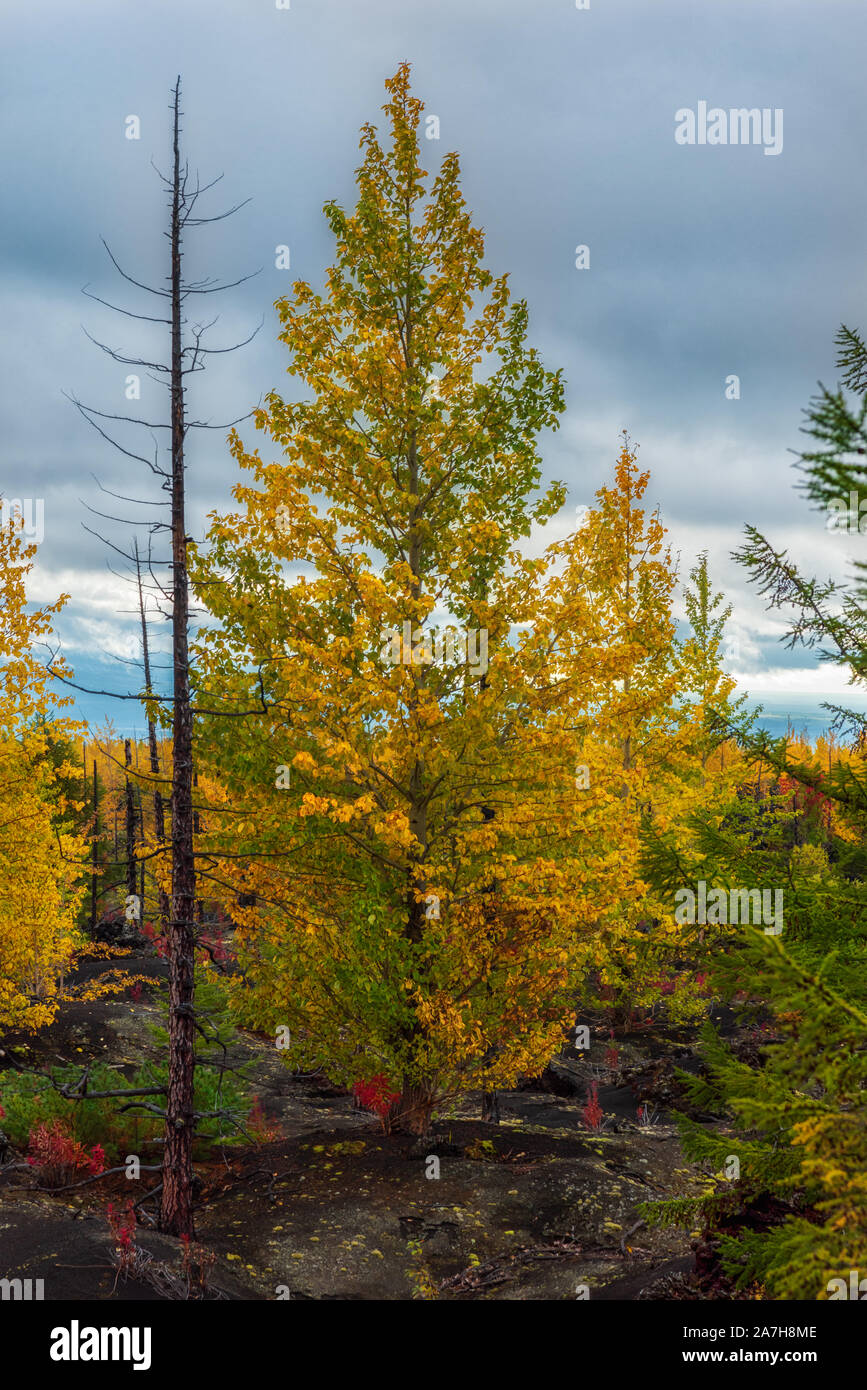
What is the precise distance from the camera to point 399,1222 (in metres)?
9.16

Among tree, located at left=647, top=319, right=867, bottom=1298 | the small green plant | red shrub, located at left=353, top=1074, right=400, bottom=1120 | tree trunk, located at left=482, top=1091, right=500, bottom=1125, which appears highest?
tree, located at left=647, top=319, right=867, bottom=1298

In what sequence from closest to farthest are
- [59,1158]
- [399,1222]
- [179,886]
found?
[179,886], [399,1222], [59,1158]

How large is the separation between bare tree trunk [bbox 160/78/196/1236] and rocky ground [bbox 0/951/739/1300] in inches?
24.2

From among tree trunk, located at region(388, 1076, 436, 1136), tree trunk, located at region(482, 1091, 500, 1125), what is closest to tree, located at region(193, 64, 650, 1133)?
tree trunk, located at region(388, 1076, 436, 1136)

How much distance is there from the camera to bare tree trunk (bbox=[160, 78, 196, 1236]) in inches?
302

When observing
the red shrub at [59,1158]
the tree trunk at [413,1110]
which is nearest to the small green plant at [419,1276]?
the tree trunk at [413,1110]

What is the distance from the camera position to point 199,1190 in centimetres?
1034

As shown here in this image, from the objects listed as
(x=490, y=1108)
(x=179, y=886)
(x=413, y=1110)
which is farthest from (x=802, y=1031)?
(x=490, y=1108)

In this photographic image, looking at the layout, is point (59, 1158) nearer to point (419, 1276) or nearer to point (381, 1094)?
point (381, 1094)

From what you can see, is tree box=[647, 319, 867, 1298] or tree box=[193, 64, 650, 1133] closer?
tree box=[647, 319, 867, 1298]

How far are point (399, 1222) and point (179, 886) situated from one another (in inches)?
179

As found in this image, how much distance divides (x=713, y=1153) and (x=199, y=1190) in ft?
22.4

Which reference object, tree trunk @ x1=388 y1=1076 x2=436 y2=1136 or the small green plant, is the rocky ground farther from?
tree trunk @ x1=388 y1=1076 x2=436 y2=1136
